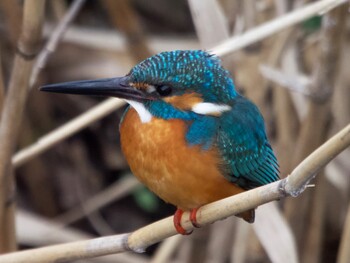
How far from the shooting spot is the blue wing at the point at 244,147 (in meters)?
1.97

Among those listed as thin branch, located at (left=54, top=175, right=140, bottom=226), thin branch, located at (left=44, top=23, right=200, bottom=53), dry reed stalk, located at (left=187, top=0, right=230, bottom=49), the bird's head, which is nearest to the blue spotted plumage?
the bird's head

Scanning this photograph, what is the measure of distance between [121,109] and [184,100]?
1.86m

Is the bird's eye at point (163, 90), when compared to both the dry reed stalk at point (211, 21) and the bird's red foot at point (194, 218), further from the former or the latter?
the dry reed stalk at point (211, 21)

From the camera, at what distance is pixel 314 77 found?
261 cm

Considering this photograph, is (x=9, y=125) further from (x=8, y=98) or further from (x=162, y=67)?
(x=162, y=67)

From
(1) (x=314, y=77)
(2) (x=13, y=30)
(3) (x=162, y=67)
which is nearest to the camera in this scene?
(3) (x=162, y=67)

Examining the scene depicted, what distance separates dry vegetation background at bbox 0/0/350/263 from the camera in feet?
7.83

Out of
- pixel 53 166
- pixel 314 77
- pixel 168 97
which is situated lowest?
pixel 168 97

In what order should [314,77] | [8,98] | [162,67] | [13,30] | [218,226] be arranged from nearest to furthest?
1. [162,67]
2. [8,98]
3. [314,77]
4. [218,226]
5. [13,30]

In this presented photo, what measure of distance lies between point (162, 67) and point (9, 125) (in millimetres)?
500

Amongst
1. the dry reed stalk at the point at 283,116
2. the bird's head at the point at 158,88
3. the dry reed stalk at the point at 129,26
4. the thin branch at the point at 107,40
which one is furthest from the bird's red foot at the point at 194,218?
the thin branch at the point at 107,40

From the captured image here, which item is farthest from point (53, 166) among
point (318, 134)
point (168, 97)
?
point (168, 97)

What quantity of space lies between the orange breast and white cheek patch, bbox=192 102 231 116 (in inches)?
2.1

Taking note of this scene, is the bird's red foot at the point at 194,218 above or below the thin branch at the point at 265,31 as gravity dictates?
below
